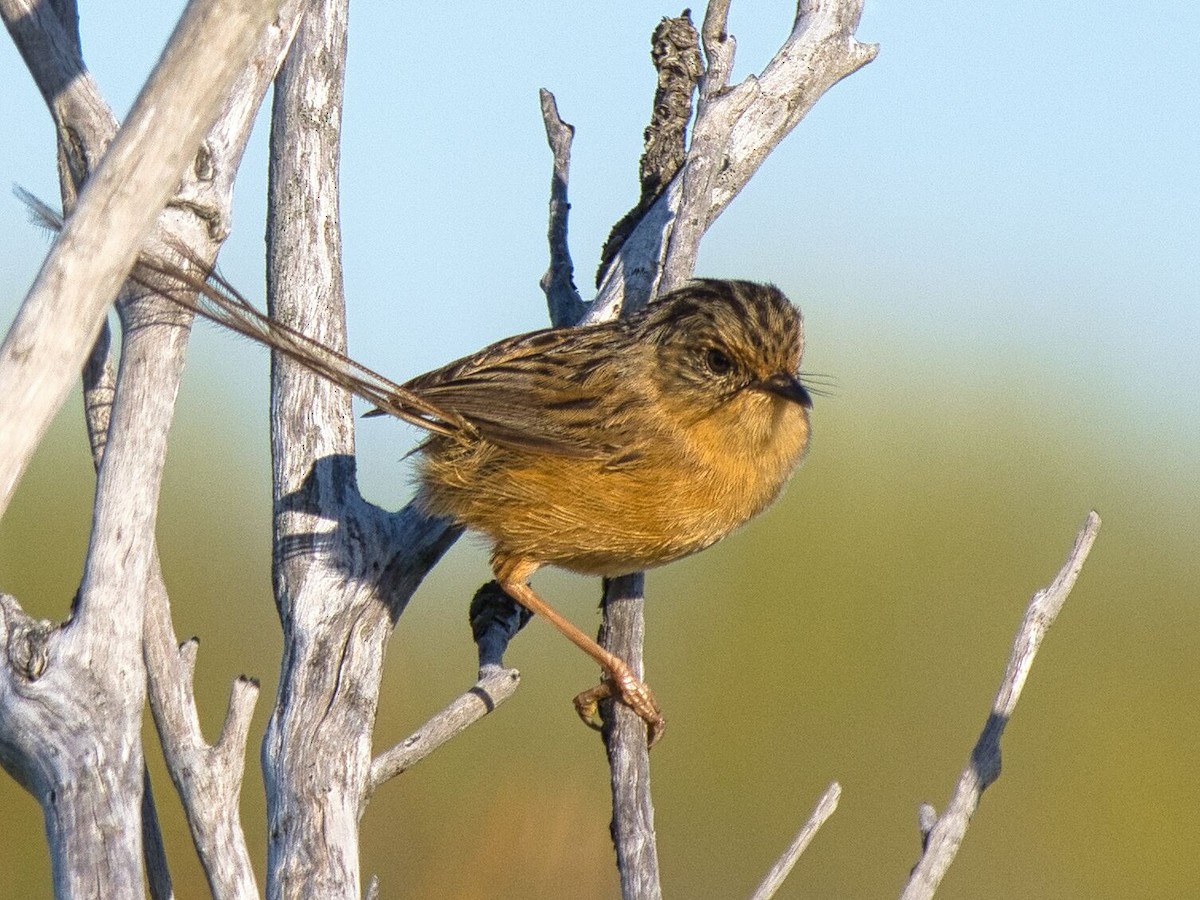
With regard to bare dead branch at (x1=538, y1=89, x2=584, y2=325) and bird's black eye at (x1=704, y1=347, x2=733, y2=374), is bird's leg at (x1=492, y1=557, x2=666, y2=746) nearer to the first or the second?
bird's black eye at (x1=704, y1=347, x2=733, y2=374)

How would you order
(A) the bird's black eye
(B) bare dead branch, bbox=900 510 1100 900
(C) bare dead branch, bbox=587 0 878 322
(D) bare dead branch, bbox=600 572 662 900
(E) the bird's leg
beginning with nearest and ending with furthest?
(B) bare dead branch, bbox=900 510 1100 900 < (D) bare dead branch, bbox=600 572 662 900 < (E) the bird's leg < (C) bare dead branch, bbox=587 0 878 322 < (A) the bird's black eye

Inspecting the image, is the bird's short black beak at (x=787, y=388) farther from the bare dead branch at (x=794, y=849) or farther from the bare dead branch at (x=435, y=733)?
the bare dead branch at (x=794, y=849)

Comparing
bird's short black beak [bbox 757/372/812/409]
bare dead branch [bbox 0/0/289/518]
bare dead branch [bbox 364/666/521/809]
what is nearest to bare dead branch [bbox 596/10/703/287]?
bird's short black beak [bbox 757/372/812/409]

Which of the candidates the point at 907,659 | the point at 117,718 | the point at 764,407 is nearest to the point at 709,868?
the point at 907,659

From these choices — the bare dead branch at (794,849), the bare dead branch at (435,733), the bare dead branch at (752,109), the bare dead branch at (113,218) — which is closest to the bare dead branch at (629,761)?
the bare dead branch at (435,733)

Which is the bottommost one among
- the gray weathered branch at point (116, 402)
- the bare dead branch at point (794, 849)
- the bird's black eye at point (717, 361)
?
the bare dead branch at point (794, 849)

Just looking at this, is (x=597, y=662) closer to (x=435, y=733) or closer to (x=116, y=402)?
(x=435, y=733)

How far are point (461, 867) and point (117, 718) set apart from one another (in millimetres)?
3107

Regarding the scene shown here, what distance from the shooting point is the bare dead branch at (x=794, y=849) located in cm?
298

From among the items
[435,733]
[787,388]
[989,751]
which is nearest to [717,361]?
[787,388]

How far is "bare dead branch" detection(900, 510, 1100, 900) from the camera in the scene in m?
2.92

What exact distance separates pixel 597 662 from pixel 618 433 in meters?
0.87

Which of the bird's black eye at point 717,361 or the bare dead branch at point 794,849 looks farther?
the bird's black eye at point 717,361

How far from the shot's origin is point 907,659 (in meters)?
6.58
